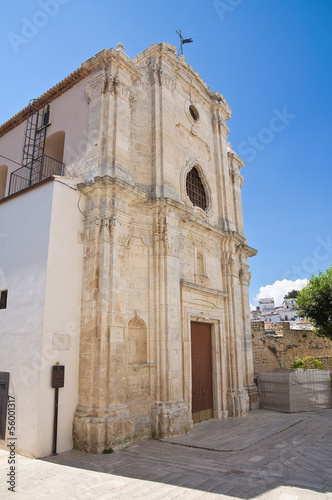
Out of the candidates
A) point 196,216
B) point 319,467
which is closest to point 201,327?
point 196,216

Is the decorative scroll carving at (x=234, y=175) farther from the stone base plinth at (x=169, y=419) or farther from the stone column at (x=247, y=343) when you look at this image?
the stone base plinth at (x=169, y=419)

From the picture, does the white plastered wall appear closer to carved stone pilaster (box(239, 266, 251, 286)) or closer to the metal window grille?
the metal window grille

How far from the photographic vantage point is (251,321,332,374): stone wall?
20172 millimetres

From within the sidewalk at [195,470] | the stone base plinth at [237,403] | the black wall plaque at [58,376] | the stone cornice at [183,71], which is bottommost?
the sidewalk at [195,470]

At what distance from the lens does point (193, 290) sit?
412 inches

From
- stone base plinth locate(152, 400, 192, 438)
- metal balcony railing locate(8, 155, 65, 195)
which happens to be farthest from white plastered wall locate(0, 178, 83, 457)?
metal balcony railing locate(8, 155, 65, 195)

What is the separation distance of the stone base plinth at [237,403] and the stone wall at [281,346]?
333 inches

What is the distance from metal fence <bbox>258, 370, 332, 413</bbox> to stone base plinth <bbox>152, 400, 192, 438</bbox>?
4.56 m

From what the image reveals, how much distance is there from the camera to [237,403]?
11.1 metres

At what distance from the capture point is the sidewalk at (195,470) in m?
4.98

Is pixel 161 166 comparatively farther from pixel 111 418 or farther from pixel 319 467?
pixel 319 467

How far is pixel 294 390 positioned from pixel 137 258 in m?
7.07

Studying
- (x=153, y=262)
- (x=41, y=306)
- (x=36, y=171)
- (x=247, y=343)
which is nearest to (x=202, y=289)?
(x=153, y=262)

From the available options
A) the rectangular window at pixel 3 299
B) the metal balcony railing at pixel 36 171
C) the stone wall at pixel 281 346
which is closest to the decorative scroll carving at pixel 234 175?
the metal balcony railing at pixel 36 171
